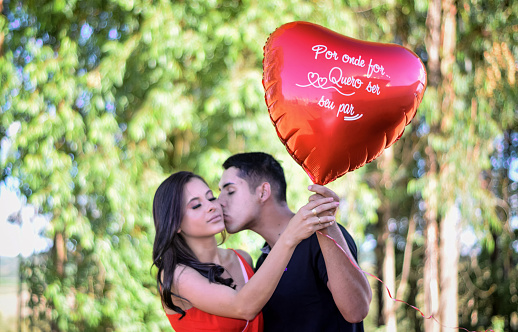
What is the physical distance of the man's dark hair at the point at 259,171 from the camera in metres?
2.09

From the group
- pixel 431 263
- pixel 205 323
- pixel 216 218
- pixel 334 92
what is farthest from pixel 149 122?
pixel 431 263

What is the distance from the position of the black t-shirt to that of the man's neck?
0.15 m

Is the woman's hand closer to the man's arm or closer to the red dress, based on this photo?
the man's arm

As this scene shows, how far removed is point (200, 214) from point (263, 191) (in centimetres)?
26

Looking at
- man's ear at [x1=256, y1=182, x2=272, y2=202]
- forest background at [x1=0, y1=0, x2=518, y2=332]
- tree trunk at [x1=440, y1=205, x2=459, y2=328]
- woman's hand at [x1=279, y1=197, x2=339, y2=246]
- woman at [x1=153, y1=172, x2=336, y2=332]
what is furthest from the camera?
tree trunk at [x1=440, y1=205, x2=459, y2=328]

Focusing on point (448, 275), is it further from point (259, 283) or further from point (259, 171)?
point (259, 283)

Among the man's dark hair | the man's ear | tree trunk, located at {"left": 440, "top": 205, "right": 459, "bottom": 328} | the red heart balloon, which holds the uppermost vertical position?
the red heart balloon

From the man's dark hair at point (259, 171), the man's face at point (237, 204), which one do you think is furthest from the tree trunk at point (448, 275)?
the man's face at point (237, 204)

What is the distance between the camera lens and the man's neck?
2.03m

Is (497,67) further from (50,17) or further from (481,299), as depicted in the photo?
(481,299)

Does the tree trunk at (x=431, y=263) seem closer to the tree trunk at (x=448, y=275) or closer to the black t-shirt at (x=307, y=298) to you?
the tree trunk at (x=448, y=275)

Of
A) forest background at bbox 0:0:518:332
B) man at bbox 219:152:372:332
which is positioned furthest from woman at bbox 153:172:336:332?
forest background at bbox 0:0:518:332

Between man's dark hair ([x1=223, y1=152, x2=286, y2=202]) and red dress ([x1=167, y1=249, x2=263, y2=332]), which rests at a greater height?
man's dark hair ([x1=223, y1=152, x2=286, y2=202])

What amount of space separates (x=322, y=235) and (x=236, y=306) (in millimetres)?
344
